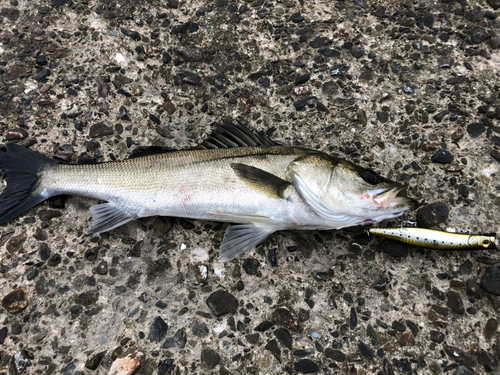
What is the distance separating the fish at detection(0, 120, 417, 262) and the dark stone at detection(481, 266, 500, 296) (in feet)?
2.93

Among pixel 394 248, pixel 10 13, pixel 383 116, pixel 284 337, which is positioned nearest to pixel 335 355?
pixel 284 337

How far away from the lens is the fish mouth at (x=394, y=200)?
2748mm

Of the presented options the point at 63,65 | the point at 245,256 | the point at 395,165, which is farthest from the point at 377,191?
the point at 63,65

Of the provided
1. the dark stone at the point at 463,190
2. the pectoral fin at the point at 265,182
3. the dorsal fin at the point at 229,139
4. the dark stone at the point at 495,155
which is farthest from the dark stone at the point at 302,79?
the dark stone at the point at 495,155

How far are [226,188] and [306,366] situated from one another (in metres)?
1.54

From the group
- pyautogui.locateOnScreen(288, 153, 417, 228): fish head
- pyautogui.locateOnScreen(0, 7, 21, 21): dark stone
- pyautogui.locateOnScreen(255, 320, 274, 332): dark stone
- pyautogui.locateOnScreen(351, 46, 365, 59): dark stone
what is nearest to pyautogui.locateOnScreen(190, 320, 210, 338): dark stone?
pyautogui.locateOnScreen(255, 320, 274, 332): dark stone

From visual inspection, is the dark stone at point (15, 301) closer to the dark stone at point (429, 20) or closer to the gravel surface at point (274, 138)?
the gravel surface at point (274, 138)

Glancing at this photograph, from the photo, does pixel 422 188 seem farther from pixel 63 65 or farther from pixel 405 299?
pixel 63 65

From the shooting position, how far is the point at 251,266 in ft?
9.68

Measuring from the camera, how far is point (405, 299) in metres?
2.81

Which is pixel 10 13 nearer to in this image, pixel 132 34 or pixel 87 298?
pixel 132 34

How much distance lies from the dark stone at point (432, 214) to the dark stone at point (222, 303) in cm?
182

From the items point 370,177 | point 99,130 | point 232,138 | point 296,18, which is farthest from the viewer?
point 296,18

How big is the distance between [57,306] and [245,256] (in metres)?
1.62
